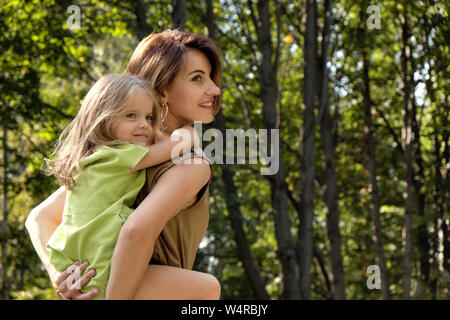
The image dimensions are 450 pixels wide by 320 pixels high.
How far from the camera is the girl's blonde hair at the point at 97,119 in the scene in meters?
1.91

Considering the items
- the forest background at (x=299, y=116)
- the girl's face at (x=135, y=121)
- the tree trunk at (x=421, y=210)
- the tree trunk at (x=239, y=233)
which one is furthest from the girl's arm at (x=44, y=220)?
the tree trunk at (x=421, y=210)

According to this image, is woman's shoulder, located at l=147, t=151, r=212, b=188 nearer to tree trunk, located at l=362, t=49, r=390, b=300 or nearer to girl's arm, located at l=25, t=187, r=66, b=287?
girl's arm, located at l=25, t=187, r=66, b=287

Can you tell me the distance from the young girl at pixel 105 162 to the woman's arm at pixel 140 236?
0.08m

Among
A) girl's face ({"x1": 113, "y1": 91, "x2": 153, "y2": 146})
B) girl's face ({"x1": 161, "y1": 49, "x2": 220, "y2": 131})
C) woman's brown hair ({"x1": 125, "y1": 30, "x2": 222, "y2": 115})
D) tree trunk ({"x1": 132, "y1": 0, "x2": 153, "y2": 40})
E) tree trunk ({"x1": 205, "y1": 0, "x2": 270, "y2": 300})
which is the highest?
tree trunk ({"x1": 132, "y1": 0, "x2": 153, "y2": 40})

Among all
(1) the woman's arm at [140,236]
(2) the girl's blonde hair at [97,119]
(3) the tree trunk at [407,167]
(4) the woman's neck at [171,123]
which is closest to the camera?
(1) the woman's arm at [140,236]

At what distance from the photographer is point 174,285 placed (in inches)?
70.7

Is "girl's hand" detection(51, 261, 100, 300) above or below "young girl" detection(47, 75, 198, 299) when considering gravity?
below

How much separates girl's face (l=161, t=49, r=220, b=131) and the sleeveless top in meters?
0.31

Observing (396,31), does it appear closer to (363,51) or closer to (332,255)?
(363,51)

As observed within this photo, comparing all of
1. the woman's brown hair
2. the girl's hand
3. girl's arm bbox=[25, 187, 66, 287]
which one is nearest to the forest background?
the woman's brown hair

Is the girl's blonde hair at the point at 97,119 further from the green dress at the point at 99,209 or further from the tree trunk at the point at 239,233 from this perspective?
the tree trunk at the point at 239,233

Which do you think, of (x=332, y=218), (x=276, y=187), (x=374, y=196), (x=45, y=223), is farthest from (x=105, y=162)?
(x=374, y=196)

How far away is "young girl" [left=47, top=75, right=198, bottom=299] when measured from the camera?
1.77 meters
